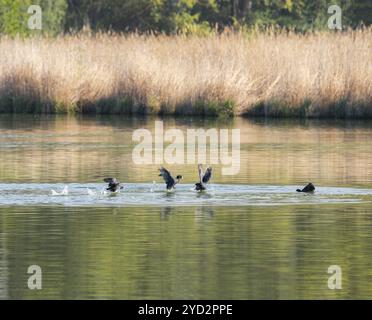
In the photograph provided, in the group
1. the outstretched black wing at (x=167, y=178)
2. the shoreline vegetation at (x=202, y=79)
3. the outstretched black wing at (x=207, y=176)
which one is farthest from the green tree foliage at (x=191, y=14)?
the outstretched black wing at (x=167, y=178)

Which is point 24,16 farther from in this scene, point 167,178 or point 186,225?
point 186,225

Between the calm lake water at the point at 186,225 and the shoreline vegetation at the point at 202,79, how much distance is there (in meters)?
6.00

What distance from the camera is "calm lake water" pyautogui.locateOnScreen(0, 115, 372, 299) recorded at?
10633 mm

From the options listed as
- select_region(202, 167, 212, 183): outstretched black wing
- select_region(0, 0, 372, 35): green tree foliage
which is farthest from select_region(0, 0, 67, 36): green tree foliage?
select_region(202, 167, 212, 183): outstretched black wing

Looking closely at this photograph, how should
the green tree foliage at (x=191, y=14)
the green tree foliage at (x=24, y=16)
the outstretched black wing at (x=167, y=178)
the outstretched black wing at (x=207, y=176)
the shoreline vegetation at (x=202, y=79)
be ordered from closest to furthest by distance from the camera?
the outstretched black wing at (x=167, y=178) → the outstretched black wing at (x=207, y=176) → the shoreline vegetation at (x=202, y=79) → the green tree foliage at (x=24, y=16) → the green tree foliage at (x=191, y=14)

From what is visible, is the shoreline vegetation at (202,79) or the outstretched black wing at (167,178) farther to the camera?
the shoreline vegetation at (202,79)

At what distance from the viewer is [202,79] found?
2931 centimetres

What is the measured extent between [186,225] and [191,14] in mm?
40587

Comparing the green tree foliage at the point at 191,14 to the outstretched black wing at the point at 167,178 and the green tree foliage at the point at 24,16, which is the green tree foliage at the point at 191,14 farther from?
the outstretched black wing at the point at 167,178

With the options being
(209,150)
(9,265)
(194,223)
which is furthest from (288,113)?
(9,265)

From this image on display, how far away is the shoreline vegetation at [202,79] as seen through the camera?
28.8m

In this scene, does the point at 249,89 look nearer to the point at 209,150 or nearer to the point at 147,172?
the point at 209,150

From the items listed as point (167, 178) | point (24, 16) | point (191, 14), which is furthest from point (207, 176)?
point (191, 14)

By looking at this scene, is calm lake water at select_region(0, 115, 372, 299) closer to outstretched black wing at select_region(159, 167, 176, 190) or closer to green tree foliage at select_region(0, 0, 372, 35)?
outstretched black wing at select_region(159, 167, 176, 190)
